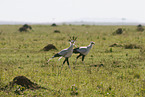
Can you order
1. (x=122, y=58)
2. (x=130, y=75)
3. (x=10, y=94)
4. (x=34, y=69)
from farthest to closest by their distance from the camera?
(x=122, y=58)
(x=34, y=69)
(x=130, y=75)
(x=10, y=94)

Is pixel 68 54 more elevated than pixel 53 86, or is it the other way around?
pixel 68 54

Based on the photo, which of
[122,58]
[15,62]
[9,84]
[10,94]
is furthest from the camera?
[122,58]

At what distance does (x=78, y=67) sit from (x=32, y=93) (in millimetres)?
5338

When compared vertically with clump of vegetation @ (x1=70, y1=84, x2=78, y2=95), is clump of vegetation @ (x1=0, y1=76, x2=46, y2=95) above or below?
above

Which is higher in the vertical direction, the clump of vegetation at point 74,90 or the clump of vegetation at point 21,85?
the clump of vegetation at point 21,85

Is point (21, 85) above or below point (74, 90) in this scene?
above

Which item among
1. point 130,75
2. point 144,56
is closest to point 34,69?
point 130,75

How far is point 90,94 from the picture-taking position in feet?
28.8

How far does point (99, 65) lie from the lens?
14.0 meters

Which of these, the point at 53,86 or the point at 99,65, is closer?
the point at 53,86

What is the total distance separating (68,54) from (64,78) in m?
1.13

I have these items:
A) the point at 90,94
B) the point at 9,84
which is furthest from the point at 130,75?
the point at 9,84

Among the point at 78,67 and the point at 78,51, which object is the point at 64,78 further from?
the point at 78,67

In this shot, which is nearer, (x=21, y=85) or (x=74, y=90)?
(x=74, y=90)
